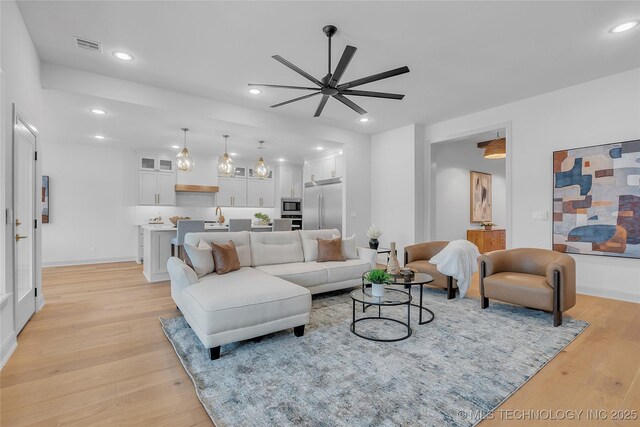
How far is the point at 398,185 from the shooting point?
609cm

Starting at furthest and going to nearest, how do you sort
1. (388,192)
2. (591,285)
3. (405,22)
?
(388,192), (591,285), (405,22)

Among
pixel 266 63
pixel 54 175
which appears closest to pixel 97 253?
pixel 54 175

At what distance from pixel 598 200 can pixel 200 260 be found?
4.96 m

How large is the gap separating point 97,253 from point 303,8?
23.4 feet

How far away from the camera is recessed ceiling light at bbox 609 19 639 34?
279 centimetres

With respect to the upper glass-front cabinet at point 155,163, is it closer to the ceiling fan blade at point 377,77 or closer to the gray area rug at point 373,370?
the gray area rug at point 373,370

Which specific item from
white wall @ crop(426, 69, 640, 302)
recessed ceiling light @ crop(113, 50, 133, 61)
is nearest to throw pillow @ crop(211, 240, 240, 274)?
recessed ceiling light @ crop(113, 50, 133, 61)

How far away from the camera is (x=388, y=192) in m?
6.30

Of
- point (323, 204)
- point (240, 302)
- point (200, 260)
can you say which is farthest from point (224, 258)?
point (323, 204)

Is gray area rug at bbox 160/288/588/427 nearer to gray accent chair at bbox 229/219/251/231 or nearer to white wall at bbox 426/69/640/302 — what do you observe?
white wall at bbox 426/69/640/302

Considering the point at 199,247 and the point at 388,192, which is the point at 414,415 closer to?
the point at 199,247

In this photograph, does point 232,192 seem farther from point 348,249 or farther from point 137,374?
point 137,374

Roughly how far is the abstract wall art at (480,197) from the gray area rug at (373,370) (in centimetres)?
450

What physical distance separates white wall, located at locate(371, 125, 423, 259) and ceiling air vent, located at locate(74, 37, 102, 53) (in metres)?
4.88
